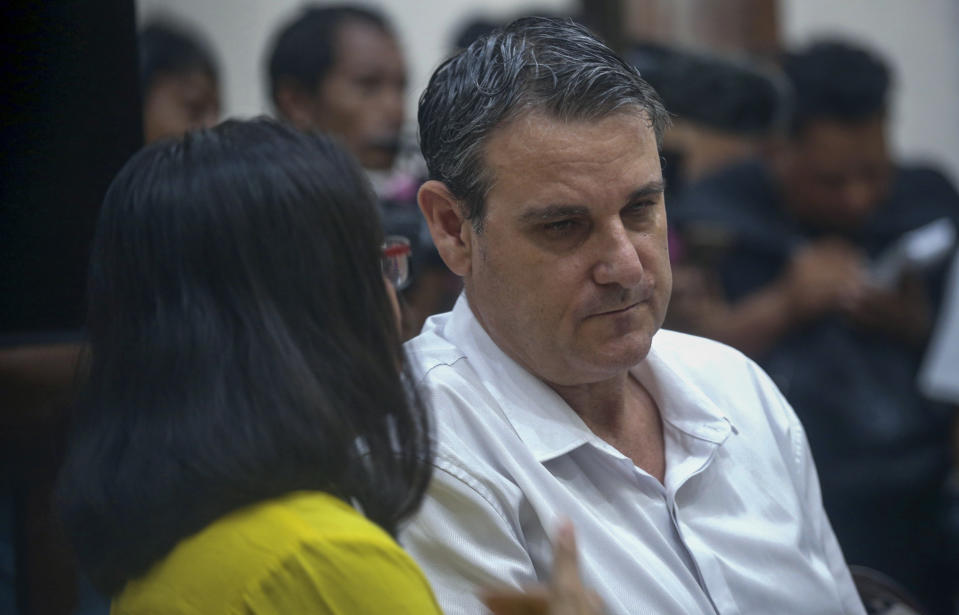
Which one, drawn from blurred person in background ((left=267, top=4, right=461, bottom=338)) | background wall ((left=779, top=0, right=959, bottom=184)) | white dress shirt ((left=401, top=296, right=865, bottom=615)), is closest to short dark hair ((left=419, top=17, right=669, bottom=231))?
white dress shirt ((left=401, top=296, right=865, bottom=615))

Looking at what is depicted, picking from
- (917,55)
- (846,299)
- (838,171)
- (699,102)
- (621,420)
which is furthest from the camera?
(917,55)

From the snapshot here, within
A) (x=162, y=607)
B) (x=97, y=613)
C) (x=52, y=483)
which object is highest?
(x=162, y=607)

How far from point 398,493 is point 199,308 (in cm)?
28

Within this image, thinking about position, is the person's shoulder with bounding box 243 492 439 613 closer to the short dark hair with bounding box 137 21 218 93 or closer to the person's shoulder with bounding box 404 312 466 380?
the person's shoulder with bounding box 404 312 466 380

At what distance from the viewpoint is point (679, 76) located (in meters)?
2.51

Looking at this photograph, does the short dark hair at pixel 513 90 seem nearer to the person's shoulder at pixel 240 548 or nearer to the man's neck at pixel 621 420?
the man's neck at pixel 621 420

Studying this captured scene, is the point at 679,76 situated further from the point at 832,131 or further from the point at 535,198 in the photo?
the point at 535,198

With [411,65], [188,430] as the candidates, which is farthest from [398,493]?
[411,65]

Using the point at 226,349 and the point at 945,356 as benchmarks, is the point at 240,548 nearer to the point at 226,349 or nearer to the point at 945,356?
the point at 226,349

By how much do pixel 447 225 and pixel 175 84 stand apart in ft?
4.75

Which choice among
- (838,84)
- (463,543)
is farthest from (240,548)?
(838,84)

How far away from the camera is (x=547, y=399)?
154 cm

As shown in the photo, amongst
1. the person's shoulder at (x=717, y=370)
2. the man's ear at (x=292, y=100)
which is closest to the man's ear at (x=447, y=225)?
the person's shoulder at (x=717, y=370)

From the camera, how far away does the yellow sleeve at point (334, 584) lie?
41.6 inches
